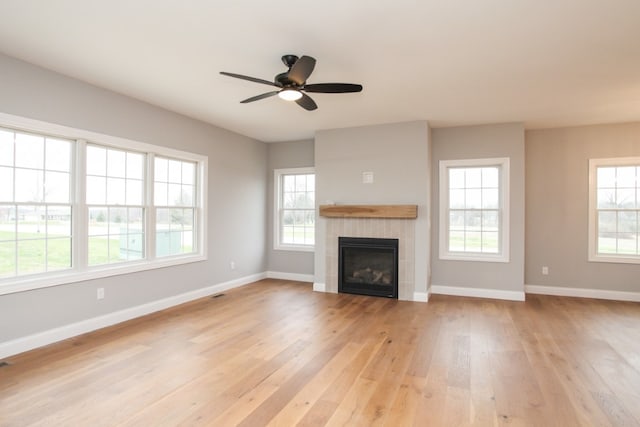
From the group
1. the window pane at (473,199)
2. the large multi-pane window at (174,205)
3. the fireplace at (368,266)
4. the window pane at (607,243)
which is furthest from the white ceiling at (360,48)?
the fireplace at (368,266)

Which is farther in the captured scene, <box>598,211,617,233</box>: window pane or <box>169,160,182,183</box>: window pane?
<box>598,211,617,233</box>: window pane

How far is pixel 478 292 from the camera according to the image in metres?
5.35

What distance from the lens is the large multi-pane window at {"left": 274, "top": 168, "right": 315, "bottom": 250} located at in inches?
256

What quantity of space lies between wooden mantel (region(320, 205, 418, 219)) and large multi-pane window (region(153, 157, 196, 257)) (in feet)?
6.82

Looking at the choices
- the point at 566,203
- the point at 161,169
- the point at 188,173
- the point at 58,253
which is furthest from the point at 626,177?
the point at 58,253

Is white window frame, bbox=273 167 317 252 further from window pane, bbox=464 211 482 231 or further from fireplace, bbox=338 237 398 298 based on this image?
window pane, bbox=464 211 482 231

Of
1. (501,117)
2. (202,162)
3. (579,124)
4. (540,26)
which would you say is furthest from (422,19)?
(579,124)

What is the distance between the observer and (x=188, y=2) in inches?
90.4

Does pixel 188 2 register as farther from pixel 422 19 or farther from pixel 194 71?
pixel 422 19

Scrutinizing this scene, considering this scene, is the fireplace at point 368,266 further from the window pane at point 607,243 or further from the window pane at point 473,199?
the window pane at point 607,243

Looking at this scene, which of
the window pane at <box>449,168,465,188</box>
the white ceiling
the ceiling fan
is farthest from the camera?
the window pane at <box>449,168,465,188</box>

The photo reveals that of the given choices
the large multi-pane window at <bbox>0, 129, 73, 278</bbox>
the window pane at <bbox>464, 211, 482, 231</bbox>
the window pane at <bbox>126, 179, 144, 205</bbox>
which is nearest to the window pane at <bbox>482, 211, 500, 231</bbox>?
the window pane at <bbox>464, 211, 482, 231</bbox>

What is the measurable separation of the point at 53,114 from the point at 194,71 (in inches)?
57.3

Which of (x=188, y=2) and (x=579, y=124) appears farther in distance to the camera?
(x=579, y=124)
